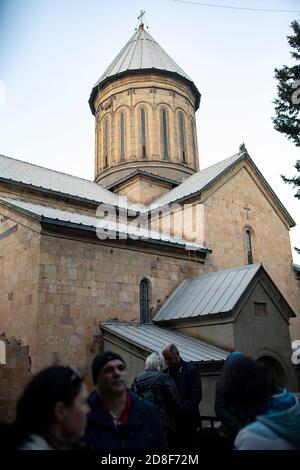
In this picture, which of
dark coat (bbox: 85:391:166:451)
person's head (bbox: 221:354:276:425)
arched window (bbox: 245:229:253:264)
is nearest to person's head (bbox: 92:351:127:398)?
dark coat (bbox: 85:391:166:451)

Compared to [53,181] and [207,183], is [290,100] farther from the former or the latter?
[53,181]

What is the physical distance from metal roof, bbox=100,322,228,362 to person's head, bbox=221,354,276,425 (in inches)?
243

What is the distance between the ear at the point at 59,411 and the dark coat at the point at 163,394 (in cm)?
247

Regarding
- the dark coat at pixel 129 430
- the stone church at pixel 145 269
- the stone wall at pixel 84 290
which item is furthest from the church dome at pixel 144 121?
the dark coat at pixel 129 430

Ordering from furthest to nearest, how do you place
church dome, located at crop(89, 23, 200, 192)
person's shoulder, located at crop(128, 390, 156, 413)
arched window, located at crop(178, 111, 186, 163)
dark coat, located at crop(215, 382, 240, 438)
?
arched window, located at crop(178, 111, 186, 163), church dome, located at crop(89, 23, 200, 192), dark coat, located at crop(215, 382, 240, 438), person's shoulder, located at crop(128, 390, 156, 413)

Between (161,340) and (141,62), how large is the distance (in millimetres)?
16094

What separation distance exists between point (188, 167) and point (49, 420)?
1849 centimetres

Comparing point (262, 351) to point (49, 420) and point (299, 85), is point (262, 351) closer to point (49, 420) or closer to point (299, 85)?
point (299, 85)

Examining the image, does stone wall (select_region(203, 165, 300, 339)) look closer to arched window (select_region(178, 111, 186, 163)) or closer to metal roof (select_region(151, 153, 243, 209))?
metal roof (select_region(151, 153, 243, 209))

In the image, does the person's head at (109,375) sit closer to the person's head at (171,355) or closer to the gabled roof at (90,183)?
the person's head at (171,355)

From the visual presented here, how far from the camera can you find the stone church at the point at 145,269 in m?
8.97

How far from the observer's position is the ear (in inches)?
71.9

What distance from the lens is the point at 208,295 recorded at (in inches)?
416

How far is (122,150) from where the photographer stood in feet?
64.0
